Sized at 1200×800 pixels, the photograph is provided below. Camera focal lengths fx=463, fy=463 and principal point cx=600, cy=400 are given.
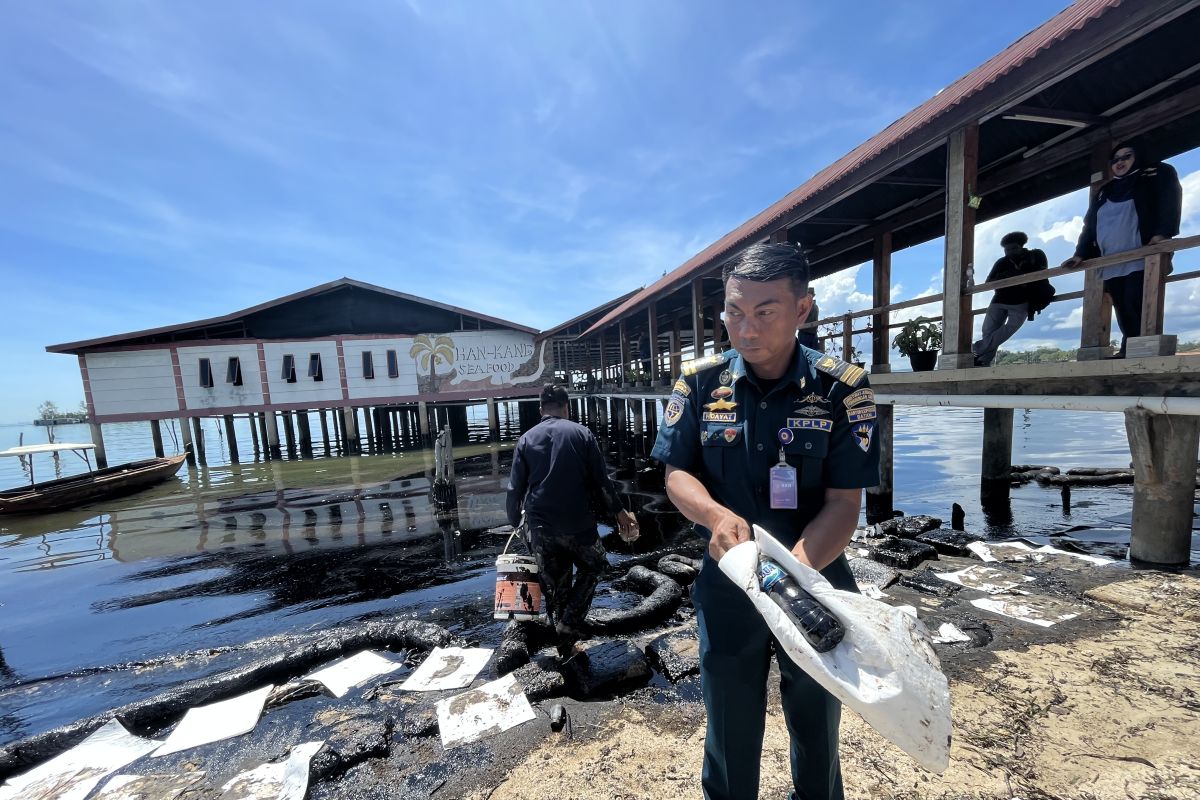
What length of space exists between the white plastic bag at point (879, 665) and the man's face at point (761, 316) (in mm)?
693

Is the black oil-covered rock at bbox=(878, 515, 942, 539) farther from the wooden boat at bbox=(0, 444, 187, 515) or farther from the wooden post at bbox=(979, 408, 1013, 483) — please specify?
the wooden boat at bbox=(0, 444, 187, 515)

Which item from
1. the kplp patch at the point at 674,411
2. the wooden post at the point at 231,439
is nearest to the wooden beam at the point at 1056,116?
the kplp patch at the point at 674,411

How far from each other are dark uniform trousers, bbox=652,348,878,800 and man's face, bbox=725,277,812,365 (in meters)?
0.13

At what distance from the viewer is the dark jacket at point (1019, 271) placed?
6.09 metres

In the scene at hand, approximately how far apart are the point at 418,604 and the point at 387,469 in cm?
1438

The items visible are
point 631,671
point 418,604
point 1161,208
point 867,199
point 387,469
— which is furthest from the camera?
point 387,469

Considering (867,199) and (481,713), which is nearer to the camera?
(481,713)

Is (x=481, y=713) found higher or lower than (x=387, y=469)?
higher

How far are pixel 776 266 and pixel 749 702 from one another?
4.98 ft

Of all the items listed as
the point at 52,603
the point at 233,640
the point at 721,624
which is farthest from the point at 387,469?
the point at 721,624

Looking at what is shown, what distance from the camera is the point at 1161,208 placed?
4.29 metres

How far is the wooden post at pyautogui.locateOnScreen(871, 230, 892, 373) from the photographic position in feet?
26.3

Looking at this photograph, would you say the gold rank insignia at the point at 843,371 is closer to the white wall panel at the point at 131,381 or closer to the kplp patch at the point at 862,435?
the kplp patch at the point at 862,435

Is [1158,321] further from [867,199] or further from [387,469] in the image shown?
[387,469]
